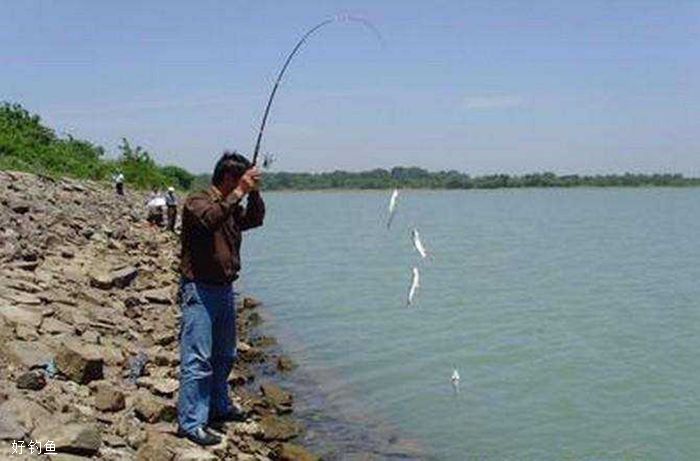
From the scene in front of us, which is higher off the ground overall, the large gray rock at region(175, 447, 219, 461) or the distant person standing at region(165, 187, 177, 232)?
the distant person standing at region(165, 187, 177, 232)

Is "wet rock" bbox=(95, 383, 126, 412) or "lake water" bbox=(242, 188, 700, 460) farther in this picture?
"lake water" bbox=(242, 188, 700, 460)

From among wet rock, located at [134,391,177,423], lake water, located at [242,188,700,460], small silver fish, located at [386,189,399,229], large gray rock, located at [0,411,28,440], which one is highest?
small silver fish, located at [386,189,399,229]

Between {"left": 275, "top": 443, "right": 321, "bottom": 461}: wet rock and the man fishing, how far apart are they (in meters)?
0.94

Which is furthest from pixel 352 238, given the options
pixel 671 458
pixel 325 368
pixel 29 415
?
pixel 29 415

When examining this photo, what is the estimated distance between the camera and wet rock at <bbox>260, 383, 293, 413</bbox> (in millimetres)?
9789

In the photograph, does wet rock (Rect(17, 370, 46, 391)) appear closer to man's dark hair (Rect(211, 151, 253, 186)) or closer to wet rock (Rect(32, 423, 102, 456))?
wet rock (Rect(32, 423, 102, 456))

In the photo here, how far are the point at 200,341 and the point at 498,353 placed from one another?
848cm

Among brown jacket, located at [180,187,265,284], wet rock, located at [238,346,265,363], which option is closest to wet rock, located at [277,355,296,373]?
wet rock, located at [238,346,265,363]

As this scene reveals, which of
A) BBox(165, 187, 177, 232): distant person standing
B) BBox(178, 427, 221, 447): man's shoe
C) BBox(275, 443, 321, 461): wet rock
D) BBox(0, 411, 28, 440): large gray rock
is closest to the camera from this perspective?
BBox(0, 411, 28, 440): large gray rock

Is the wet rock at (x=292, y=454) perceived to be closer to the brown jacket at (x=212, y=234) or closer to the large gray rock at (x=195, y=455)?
the large gray rock at (x=195, y=455)

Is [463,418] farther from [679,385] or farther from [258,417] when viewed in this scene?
[679,385]

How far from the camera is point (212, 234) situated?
21.1ft

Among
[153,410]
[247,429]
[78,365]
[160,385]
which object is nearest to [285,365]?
[160,385]

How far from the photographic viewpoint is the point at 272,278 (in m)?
26.9
